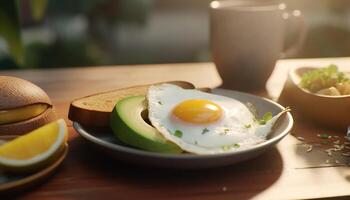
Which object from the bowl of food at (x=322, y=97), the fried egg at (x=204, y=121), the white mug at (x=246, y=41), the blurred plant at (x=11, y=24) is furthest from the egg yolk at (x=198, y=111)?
the blurred plant at (x=11, y=24)

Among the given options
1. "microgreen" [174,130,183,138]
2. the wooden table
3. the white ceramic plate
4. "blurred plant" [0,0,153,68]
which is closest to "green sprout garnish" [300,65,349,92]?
the wooden table

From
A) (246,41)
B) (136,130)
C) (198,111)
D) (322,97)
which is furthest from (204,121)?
(246,41)

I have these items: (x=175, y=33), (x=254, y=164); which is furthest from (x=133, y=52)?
(x=254, y=164)

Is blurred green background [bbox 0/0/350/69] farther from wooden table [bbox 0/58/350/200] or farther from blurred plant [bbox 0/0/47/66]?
wooden table [bbox 0/58/350/200]

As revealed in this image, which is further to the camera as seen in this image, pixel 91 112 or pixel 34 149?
pixel 91 112

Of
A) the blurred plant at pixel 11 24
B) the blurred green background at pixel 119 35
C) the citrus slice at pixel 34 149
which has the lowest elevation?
the blurred green background at pixel 119 35

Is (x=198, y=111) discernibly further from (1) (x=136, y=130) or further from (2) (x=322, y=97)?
(2) (x=322, y=97)

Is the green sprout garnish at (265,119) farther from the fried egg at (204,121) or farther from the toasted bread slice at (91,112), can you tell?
the toasted bread slice at (91,112)
